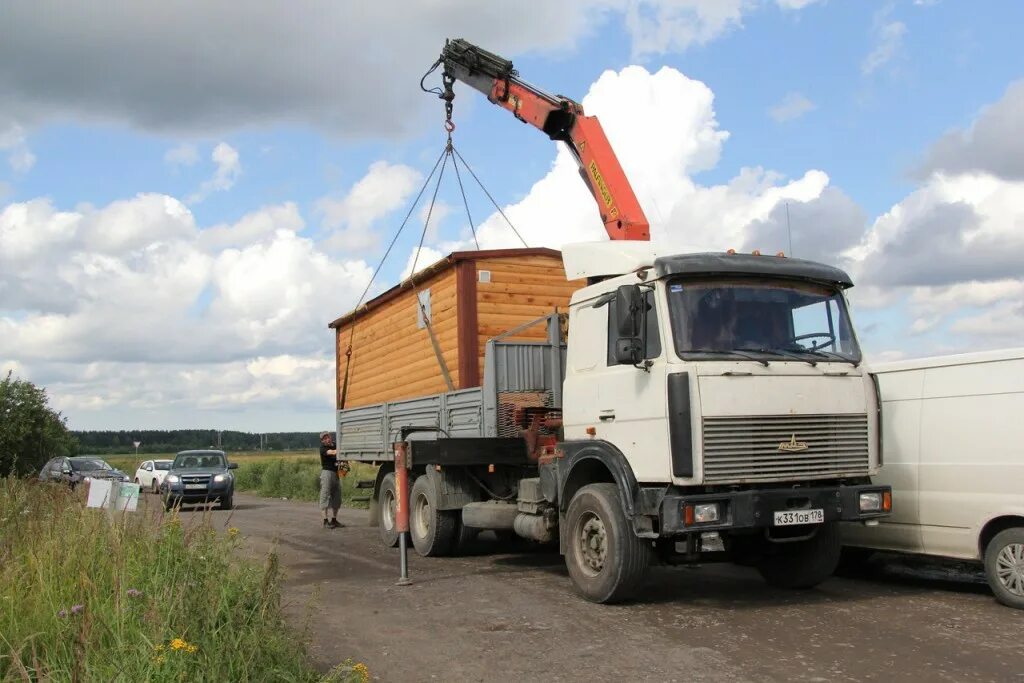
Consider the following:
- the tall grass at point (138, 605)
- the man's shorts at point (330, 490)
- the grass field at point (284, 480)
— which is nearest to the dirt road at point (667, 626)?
the tall grass at point (138, 605)

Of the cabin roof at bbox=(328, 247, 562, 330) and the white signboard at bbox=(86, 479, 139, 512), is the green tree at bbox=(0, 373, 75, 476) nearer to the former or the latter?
the cabin roof at bbox=(328, 247, 562, 330)

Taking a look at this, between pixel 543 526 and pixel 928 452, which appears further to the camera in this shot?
pixel 543 526

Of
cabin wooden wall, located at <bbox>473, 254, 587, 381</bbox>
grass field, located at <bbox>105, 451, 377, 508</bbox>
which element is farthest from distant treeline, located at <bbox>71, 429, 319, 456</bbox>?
cabin wooden wall, located at <bbox>473, 254, 587, 381</bbox>

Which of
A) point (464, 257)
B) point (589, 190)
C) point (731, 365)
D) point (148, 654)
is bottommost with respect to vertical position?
point (148, 654)

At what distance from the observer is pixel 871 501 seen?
7867 mm

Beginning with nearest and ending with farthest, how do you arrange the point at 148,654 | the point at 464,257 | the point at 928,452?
the point at 148,654 → the point at 928,452 → the point at 464,257

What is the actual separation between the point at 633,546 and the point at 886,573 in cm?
378

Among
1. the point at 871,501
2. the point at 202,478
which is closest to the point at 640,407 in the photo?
the point at 871,501

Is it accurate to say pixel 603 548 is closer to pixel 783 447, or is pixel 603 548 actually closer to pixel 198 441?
pixel 783 447

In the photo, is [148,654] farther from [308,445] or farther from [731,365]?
[308,445]

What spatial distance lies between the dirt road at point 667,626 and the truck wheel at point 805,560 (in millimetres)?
164

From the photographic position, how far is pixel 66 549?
6.18 meters

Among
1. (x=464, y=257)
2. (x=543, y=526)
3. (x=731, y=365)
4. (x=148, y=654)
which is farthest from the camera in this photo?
(x=464, y=257)

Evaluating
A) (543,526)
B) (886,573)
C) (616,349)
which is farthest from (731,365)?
(886,573)
